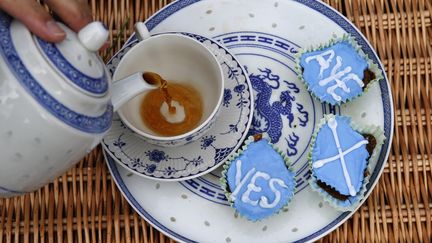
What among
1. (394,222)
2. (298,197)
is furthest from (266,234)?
(394,222)

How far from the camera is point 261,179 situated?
645 mm

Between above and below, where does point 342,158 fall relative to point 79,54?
below

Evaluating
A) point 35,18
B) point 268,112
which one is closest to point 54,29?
point 35,18

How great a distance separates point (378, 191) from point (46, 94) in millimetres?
423

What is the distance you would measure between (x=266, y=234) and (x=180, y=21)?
0.87 ft

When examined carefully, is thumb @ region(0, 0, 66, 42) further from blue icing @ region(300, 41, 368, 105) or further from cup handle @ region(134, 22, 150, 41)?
blue icing @ region(300, 41, 368, 105)

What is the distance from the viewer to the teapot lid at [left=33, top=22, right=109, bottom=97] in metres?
0.45

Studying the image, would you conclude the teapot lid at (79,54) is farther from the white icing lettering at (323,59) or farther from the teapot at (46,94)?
the white icing lettering at (323,59)

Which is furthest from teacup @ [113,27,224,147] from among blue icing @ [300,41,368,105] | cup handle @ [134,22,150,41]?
blue icing @ [300,41,368,105]

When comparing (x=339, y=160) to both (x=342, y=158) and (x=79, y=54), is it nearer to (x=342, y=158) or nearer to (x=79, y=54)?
(x=342, y=158)

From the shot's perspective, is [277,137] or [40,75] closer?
[40,75]

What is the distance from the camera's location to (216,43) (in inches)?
27.0

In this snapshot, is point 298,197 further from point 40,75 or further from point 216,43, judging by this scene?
point 40,75

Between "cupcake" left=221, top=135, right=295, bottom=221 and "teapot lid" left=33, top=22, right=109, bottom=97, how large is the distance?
0.23 m
